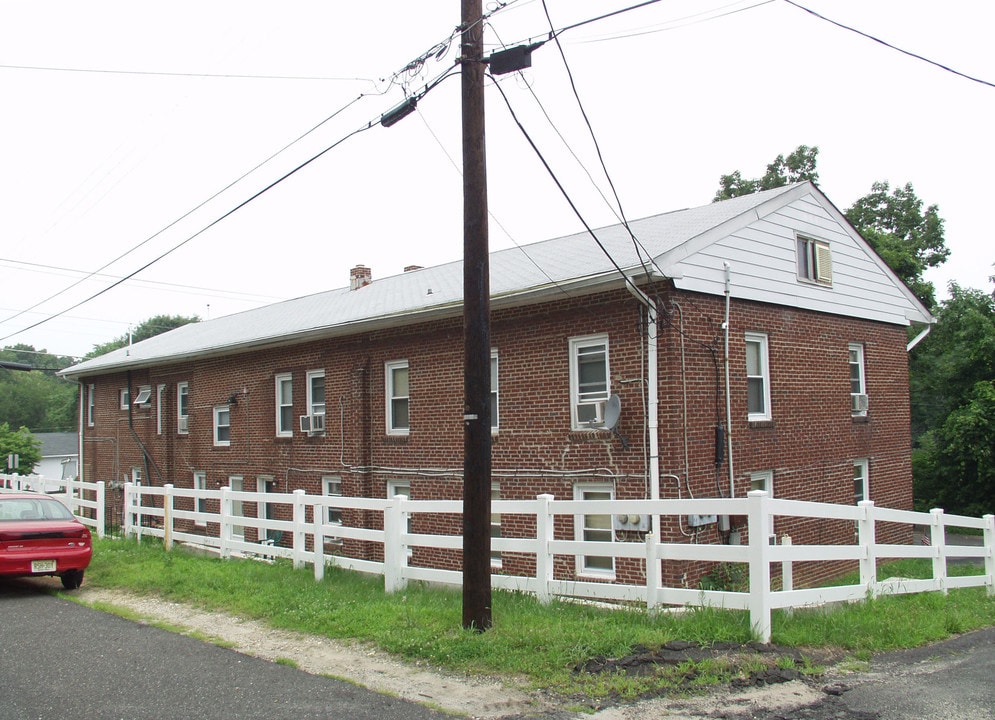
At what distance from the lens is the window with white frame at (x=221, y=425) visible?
22641 millimetres

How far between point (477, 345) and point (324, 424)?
37.2 feet

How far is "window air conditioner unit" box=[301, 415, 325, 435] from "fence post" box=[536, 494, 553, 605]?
1061 cm

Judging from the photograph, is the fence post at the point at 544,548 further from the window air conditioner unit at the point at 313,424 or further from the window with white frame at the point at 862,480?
the window air conditioner unit at the point at 313,424

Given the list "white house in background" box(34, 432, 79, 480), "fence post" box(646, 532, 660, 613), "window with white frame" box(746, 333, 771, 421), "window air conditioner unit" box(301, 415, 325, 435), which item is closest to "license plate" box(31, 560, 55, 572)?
"window air conditioner unit" box(301, 415, 325, 435)

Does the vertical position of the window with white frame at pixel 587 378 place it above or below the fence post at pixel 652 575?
above

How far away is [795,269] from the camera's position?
52.0 feet

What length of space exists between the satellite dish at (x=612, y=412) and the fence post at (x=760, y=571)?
17.1ft

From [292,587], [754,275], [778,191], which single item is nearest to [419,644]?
[292,587]

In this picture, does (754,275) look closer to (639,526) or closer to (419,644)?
(639,526)

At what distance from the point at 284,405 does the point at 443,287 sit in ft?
17.0

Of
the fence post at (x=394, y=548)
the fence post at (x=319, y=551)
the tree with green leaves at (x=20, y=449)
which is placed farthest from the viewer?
the tree with green leaves at (x=20, y=449)

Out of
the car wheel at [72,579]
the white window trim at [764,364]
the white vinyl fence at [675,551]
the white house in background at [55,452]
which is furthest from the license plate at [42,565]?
the white house in background at [55,452]

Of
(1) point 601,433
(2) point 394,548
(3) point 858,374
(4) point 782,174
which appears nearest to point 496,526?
(1) point 601,433

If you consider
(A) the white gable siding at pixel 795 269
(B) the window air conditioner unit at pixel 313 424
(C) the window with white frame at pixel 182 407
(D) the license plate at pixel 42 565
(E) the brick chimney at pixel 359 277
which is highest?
(E) the brick chimney at pixel 359 277
